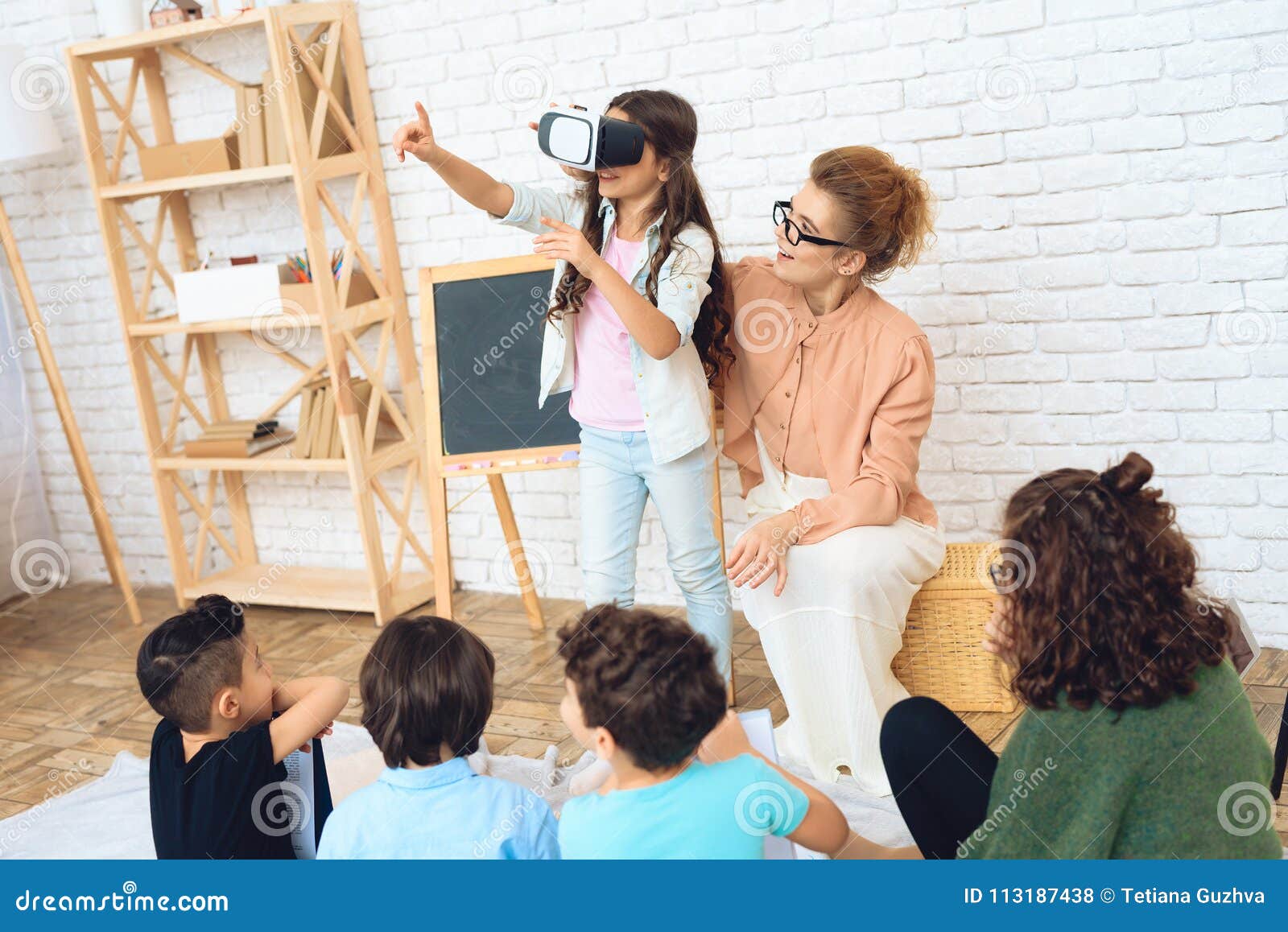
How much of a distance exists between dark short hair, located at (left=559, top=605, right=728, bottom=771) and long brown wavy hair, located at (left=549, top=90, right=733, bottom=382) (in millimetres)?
935

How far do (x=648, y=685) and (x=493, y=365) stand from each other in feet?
5.37

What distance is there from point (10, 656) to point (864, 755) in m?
2.35

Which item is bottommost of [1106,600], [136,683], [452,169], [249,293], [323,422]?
[136,683]

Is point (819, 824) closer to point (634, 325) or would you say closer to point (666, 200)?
point (634, 325)

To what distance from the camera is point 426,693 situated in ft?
4.68

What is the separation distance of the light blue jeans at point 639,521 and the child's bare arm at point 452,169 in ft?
1.50

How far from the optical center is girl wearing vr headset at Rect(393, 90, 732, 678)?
6.73 feet

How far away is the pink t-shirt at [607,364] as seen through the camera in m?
2.22

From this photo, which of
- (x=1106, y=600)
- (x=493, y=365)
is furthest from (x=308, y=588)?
(x=1106, y=600)

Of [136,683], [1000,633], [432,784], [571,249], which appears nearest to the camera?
[1000,633]

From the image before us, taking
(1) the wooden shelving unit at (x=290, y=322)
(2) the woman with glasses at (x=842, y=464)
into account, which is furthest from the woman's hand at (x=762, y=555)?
(1) the wooden shelving unit at (x=290, y=322)

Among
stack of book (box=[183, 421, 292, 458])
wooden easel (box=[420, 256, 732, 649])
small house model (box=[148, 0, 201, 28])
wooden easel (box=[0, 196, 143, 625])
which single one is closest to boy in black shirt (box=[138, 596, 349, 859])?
wooden easel (box=[420, 256, 732, 649])

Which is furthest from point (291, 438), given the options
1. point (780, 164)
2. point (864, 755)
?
point (864, 755)

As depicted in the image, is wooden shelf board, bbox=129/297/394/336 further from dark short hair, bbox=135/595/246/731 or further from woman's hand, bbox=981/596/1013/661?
woman's hand, bbox=981/596/1013/661
